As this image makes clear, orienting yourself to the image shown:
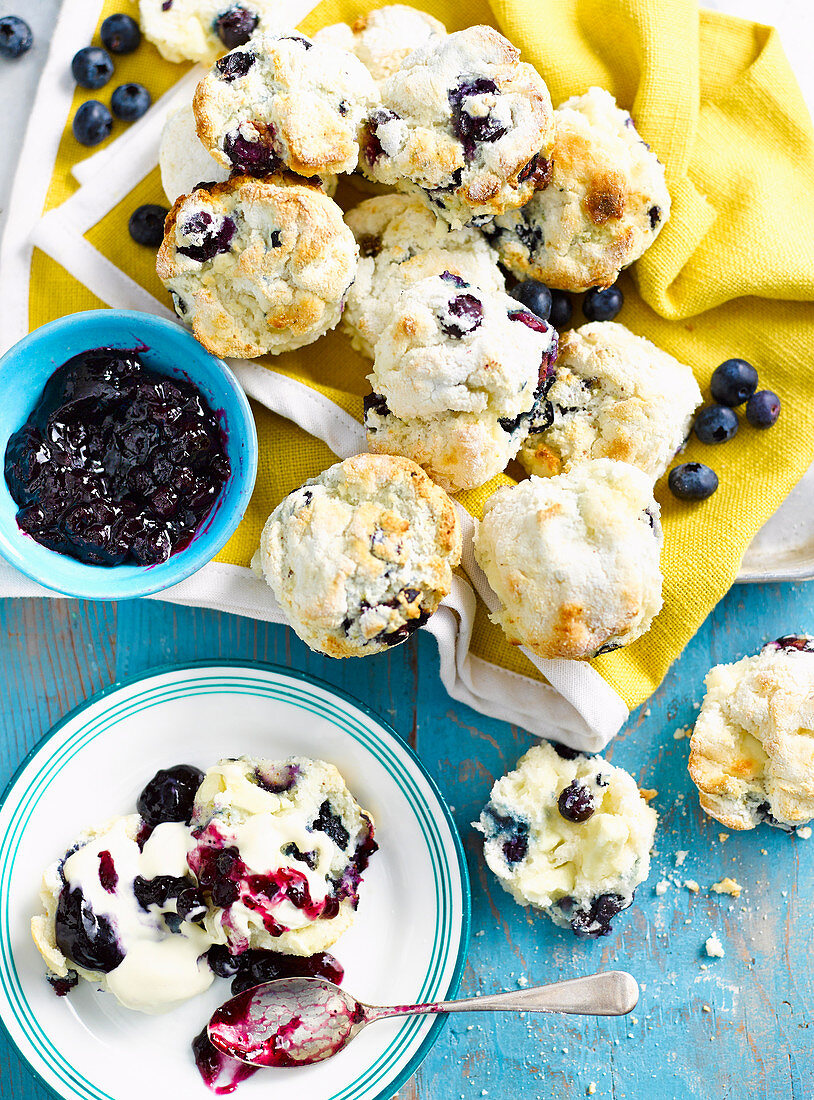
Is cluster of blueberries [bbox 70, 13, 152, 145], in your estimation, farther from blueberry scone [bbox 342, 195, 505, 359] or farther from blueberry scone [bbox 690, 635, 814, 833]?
blueberry scone [bbox 690, 635, 814, 833]

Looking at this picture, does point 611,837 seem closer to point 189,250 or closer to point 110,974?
point 110,974

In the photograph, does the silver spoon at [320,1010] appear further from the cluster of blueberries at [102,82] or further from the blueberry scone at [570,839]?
the cluster of blueberries at [102,82]

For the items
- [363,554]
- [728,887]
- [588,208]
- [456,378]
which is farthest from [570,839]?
[588,208]

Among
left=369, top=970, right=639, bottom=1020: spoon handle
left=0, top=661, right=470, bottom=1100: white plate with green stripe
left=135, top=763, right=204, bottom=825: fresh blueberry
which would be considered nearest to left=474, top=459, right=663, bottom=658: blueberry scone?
left=0, top=661, right=470, bottom=1100: white plate with green stripe

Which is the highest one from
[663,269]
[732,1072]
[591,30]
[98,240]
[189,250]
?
[591,30]

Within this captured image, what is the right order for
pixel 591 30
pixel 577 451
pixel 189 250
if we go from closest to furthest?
pixel 189 250 → pixel 577 451 → pixel 591 30

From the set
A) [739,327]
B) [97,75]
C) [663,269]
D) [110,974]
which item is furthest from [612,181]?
[110,974]

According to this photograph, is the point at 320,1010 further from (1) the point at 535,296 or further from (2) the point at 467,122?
(2) the point at 467,122
